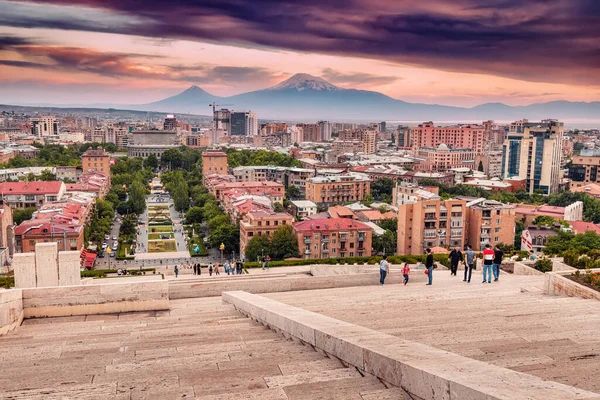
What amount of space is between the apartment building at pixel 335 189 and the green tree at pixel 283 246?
20.7 metres

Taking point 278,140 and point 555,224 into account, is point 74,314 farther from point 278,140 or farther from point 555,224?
point 278,140

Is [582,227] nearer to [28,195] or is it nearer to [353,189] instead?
[353,189]

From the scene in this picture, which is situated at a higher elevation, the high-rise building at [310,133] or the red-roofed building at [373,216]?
the high-rise building at [310,133]

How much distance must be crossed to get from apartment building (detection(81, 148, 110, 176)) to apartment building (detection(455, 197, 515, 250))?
3788 cm

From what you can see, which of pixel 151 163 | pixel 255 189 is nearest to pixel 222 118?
pixel 151 163

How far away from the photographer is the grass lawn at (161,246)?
30.8 metres

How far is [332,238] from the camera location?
90.0 feet

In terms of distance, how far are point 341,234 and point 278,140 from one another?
104941 millimetres

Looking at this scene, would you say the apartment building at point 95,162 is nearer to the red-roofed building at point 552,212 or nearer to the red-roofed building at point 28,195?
the red-roofed building at point 28,195

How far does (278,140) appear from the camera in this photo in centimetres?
13125

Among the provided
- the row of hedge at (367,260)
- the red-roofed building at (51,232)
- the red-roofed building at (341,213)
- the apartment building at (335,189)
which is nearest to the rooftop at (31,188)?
the red-roofed building at (51,232)

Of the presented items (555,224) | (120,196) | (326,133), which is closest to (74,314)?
(555,224)

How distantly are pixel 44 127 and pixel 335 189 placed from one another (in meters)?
104

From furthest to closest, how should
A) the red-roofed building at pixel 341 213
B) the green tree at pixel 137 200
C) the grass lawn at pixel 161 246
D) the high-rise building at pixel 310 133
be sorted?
the high-rise building at pixel 310 133 → the green tree at pixel 137 200 → the red-roofed building at pixel 341 213 → the grass lawn at pixel 161 246
